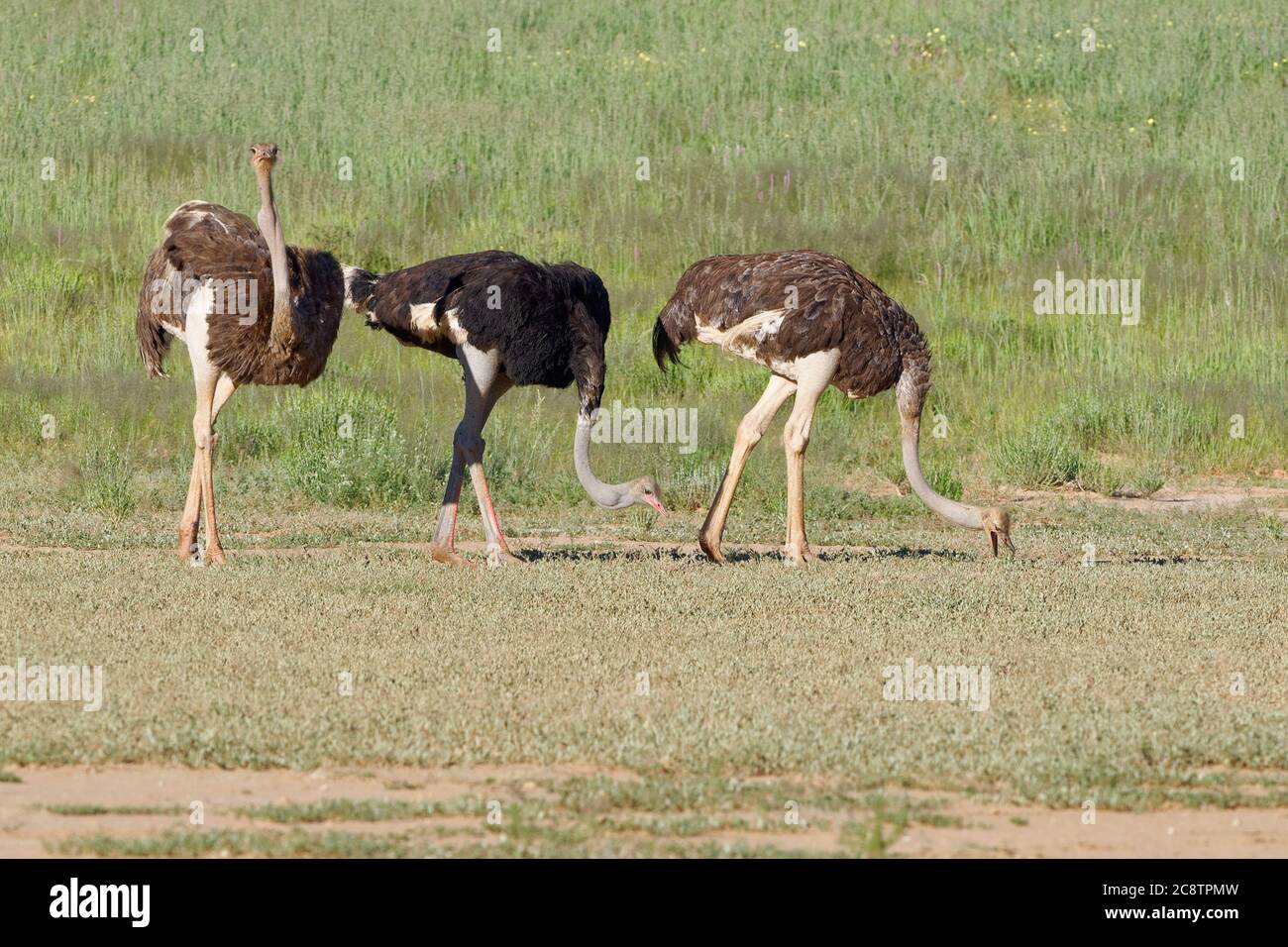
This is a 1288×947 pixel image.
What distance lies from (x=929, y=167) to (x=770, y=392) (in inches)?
341

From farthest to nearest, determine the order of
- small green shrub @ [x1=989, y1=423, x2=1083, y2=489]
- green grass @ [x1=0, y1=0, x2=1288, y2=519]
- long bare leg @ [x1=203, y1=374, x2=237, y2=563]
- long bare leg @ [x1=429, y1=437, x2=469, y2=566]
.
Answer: green grass @ [x1=0, y1=0, x2=1288, y2=519]
small green shrub @ [x1=989, y1=423, x2=1083, y2=489]
long bare leg @ [x1=429, y1=437, x2=469, y2=566]
long bare leg @ [x1=203, y1=374, x2=237, y2=563]

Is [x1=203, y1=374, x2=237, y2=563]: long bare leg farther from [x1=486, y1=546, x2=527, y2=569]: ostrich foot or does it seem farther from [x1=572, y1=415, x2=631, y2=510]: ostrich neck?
[x1=572, y1=415, x2=631, y2=510]: ostrich neck

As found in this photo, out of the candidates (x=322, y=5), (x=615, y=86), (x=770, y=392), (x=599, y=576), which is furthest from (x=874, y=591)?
(x=322, y=5)

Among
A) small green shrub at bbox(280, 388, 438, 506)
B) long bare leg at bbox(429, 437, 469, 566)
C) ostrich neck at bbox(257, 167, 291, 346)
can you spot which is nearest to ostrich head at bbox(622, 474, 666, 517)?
long bare leg at bbox(429, 437, 469, 566)

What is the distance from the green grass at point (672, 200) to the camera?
15.2 metres

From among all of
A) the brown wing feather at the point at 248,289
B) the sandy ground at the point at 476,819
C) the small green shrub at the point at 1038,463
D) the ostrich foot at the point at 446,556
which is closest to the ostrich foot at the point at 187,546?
the brown wing feather at the point at 248,289

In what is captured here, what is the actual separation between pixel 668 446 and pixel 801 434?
10.9 ft

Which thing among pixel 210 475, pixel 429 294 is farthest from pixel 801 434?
pixel 210 475

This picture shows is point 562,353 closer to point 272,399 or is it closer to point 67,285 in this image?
point 272,399

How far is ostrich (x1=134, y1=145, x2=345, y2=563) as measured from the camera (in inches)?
411

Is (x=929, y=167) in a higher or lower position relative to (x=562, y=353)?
higher

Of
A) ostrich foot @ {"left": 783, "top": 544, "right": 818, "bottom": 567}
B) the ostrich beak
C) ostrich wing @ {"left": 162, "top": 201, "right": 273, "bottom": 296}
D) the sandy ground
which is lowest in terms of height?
the sandy ground

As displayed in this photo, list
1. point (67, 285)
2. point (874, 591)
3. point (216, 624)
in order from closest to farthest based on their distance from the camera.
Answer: point (216, 624)
point (874, 591)
point (67, 285)

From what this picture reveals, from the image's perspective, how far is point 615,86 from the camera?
72.9 feet
